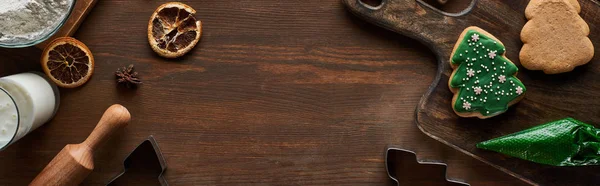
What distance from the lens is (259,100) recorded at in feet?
5.44

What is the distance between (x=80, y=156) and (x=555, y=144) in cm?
120

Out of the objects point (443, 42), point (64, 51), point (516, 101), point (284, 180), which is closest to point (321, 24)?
point (443, 42)

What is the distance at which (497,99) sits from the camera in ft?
5.16

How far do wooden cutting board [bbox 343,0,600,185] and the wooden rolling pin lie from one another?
0.65m

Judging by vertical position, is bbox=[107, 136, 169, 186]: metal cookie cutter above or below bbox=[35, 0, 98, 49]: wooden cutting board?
below

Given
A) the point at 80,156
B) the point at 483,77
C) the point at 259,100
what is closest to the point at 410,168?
the point at 483,77

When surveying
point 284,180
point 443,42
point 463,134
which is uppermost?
point 443,42

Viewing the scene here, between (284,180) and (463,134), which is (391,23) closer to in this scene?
(463,134)

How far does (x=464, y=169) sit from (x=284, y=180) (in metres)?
0.48

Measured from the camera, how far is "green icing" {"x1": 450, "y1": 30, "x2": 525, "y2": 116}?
156 centimetres

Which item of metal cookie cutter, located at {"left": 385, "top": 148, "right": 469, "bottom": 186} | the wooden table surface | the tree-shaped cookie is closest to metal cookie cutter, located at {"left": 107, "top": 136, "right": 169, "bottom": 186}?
the wooden table surface

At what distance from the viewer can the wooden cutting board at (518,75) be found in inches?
63.0

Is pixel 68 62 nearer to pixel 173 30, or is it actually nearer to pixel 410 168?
pixel 173 30

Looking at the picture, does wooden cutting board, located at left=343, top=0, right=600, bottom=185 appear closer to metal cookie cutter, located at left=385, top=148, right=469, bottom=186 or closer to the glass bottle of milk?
metal cookie cutter, located at left=385, top=148, right=469, bottom=186
